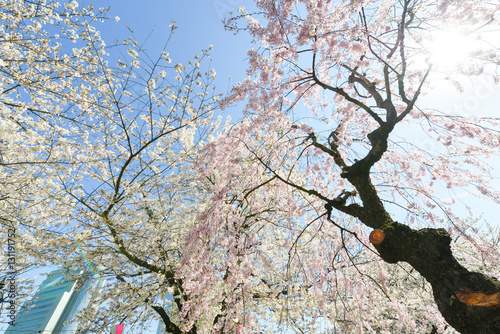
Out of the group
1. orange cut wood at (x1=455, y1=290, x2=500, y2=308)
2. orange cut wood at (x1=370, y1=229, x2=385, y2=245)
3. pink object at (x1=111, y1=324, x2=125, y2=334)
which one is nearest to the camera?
orange cut wood at (x1=455, y1=290, x2=500, y2=308)

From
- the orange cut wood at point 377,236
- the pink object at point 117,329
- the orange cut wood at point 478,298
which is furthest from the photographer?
the pink object at point 117,329

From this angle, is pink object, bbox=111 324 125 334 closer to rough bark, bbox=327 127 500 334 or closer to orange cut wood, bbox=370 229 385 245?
rough bark, bbox=327 127 500 334

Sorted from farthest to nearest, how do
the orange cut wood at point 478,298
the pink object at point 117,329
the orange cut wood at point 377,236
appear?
1. the pink object at point 117,329
2. the orange cut wood at point 377,236
3. the orange cut wood at point 478,298

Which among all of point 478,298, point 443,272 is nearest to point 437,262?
point 443,272

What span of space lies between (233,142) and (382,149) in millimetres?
2323

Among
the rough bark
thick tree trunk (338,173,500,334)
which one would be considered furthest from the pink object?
thick tree trunk (338,173,500,334)

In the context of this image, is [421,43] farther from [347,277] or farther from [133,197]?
[133,197]

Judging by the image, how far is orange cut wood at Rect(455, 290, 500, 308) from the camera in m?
2.00

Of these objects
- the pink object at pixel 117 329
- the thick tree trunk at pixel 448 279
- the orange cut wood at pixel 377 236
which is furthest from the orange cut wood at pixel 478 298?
the pink object at pixel 117 329

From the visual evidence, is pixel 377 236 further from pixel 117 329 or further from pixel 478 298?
pixel 117 329

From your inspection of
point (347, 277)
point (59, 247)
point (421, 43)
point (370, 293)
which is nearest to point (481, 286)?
point (347, 277)

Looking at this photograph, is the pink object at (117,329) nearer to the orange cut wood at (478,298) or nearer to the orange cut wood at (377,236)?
the orange cut wood at (377,236)

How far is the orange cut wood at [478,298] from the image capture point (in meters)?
2.00

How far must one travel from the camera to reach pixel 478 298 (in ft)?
6.72
